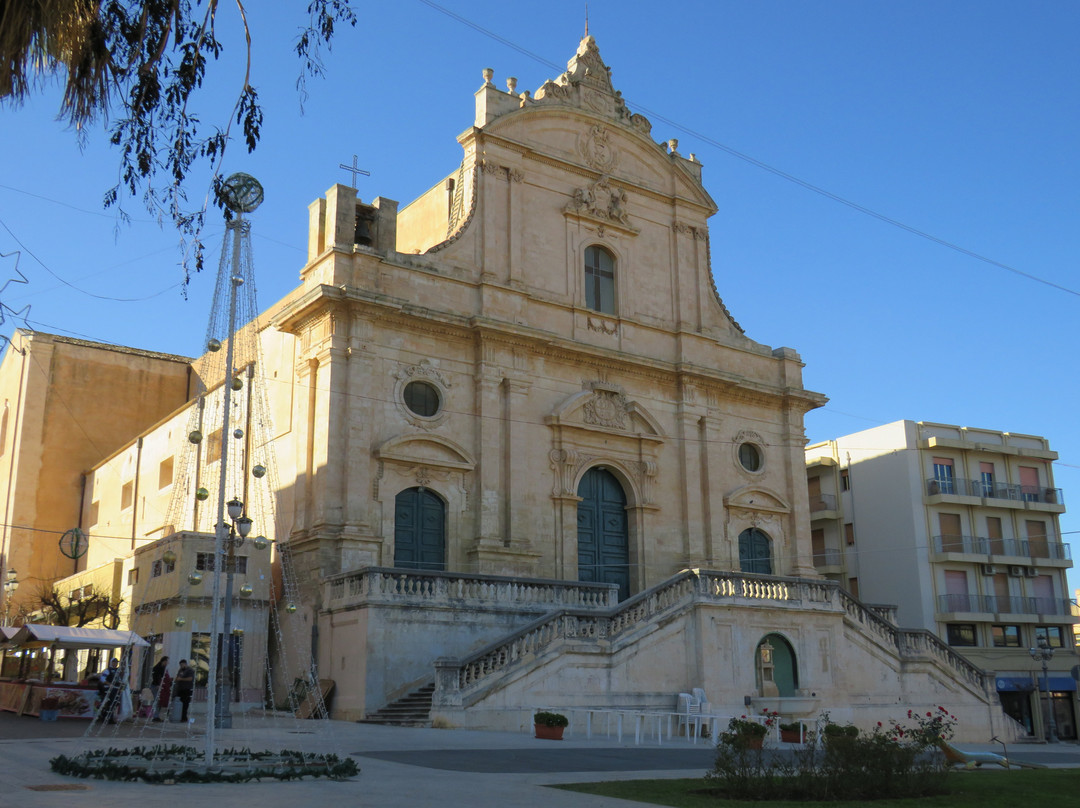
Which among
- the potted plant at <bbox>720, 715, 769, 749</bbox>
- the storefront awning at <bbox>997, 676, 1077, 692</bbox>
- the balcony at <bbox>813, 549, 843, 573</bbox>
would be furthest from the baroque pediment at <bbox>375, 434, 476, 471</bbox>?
the storefront awning at <bbox>997, 676, 1077, 692</bbox>

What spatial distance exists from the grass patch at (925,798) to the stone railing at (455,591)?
443 inches

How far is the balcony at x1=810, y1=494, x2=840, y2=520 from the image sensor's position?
48.2m

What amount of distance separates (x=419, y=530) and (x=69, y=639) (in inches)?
322

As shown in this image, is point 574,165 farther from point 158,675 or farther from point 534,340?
point 158,675

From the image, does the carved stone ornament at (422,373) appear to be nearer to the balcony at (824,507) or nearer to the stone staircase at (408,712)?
the stone staircase at (408,712)

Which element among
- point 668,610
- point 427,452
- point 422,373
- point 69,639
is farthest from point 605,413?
point 69,639

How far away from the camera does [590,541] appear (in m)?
29.9

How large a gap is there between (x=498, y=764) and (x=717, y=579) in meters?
11.6

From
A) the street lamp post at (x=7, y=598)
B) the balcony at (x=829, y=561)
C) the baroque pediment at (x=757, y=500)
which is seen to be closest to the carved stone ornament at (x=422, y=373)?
the baroque pediment at (x=757, y=500)

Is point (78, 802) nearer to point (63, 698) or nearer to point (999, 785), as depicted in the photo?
point (999, 785)

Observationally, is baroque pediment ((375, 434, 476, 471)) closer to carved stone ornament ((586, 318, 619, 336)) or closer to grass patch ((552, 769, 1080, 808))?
carved stone ornament ((586, 318, 619, 336))

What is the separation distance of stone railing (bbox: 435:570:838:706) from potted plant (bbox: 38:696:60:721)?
728 centimetres

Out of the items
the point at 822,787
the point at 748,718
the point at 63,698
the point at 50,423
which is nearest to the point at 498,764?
the point at 822,787

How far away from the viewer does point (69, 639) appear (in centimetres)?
2245
